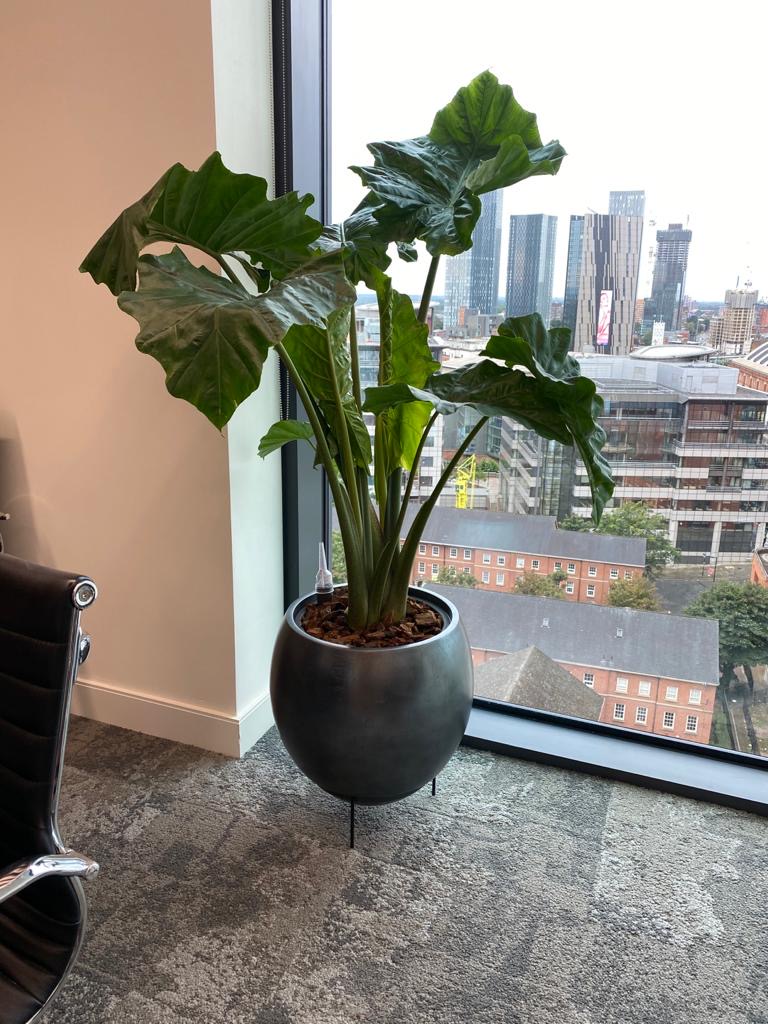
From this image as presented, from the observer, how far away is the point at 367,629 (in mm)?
1818

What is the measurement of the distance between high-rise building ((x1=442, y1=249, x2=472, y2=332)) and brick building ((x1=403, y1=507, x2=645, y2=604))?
562 millimetres

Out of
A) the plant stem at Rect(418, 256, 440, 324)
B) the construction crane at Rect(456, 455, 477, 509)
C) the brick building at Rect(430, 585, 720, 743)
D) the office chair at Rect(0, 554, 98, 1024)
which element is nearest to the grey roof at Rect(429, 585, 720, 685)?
Result: the brick building at Rect(430, 585, 720, 743)

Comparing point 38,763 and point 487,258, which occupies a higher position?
point 487,258

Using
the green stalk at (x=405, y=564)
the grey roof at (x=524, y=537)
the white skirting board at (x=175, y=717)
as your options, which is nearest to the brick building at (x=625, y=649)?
the grey roof at (x=524, y=537)

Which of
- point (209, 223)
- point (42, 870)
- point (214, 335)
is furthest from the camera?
point (209, 223)

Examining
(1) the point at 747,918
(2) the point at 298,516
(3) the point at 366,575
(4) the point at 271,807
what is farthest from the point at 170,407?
(1) the point at 747,918

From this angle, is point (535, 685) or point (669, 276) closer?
point (669, 276)

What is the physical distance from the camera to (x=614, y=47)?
75.7 inches

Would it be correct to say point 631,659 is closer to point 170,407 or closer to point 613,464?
point 613,464

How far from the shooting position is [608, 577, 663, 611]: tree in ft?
7.17

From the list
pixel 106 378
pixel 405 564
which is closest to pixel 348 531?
pixel 405 564

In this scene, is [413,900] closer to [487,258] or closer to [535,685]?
[535,685]

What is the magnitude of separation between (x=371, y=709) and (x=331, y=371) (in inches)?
28.6

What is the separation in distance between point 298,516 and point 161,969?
1.20 metres
